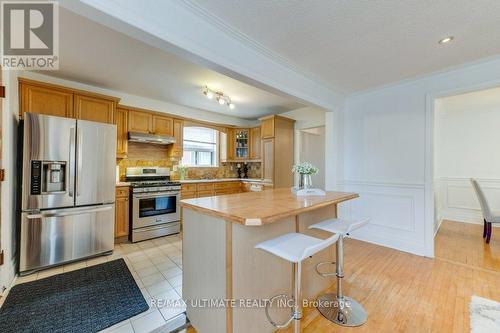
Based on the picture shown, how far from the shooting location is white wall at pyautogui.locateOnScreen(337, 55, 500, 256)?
9.55 feet

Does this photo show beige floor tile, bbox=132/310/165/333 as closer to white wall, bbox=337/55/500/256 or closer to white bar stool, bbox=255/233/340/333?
white bar stool, bbox=255/233/340/333

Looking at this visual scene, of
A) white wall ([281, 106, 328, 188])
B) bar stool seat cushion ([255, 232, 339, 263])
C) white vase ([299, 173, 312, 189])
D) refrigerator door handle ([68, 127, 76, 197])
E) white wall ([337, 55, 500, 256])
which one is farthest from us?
white wall ([281, 106, 328, 188])

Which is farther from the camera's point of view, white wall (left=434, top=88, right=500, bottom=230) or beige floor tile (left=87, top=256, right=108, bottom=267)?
white wall (left=434, top=88, right=500, bottom=230)

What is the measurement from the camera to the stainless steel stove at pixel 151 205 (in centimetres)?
353

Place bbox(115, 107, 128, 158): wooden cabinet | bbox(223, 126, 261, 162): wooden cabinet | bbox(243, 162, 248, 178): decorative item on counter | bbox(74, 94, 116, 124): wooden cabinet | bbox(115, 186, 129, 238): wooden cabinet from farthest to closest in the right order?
1. bbox(243, 162, 248, 178): decorative item on counter
2. bbox(223, 126, 261, 162): wooden cabinet
3. bbox(115, 107, 128, 158): wooden cabinet
4. bbox(115, 186, 129, 238): wooden cabinet
5. bbox(74, 94, 116, 124): wooden cabinet

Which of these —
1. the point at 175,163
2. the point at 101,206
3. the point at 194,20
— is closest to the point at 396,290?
the point at 194,20

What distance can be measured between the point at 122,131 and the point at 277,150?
3023mm

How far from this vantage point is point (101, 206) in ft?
9.78

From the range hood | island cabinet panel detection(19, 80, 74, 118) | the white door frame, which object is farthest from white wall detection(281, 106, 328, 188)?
island cabinet panel detection(19, 80, 74, 118)

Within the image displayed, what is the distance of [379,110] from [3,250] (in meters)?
5.07

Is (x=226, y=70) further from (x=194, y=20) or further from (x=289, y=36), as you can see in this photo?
(x=289, y=36)

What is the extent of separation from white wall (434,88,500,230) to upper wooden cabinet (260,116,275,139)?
3128mm

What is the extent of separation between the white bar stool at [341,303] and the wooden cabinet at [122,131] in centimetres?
351

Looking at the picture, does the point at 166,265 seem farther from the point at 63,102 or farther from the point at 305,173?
the point at 63,102
